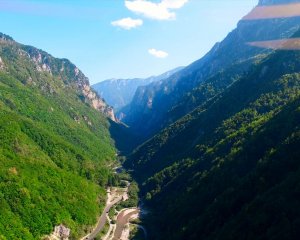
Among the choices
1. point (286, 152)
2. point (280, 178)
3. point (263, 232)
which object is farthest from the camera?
point (286, 152)

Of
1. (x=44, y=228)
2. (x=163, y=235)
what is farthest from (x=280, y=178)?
(x=44, y=228)

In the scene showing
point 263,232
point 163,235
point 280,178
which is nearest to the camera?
point 263,232

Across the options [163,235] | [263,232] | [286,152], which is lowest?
[163,235]

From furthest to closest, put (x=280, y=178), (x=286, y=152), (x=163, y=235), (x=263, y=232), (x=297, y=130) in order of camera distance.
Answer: (x=163, y=235)
(x=297, y=130)
(x=286, y=152)
(x=280, y=178)
(x=263, y=232)

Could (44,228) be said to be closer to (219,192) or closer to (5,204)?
(5,204)

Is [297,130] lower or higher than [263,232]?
higher

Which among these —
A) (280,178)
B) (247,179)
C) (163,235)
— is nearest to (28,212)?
(163,235)

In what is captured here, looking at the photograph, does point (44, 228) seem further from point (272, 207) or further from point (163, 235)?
point (272, 207)

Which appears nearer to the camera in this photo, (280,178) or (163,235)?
(280,178)

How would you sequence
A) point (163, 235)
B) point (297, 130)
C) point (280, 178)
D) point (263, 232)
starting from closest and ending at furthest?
point (263, 232), point (280, 178), point (297, 130), point (163, 235)
